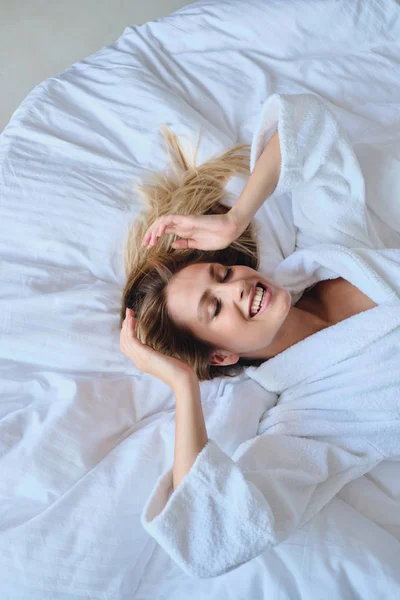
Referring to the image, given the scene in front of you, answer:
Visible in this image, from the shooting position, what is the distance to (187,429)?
1.00m

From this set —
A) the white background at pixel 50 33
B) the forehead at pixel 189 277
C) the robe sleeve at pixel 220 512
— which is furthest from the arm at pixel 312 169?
the white background at pixel 50 33

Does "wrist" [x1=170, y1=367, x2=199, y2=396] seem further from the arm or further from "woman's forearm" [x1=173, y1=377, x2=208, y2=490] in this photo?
the arm

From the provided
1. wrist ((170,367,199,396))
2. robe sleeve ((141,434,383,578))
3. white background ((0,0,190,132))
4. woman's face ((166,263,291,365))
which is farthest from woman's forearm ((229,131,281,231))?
white background ((0,0,190,132))

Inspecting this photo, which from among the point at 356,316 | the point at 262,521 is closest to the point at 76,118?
the point at 356,316

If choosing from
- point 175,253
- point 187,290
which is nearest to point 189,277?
point 187,290

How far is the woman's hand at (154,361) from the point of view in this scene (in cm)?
105

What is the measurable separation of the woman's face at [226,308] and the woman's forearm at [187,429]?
0.15 metres

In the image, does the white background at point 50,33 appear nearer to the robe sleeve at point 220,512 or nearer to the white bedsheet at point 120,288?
the white bedsheet at point 120,288

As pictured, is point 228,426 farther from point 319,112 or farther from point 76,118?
point 76,118

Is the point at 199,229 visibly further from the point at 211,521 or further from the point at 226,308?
the point at 211,521

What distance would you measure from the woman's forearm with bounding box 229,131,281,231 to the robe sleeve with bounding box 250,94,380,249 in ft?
0.08

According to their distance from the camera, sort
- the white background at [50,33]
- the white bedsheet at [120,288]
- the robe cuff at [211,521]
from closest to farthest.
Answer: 1. the robe cuff at [211,521]
2. the white bedsheet at [120,288]
3. the white background at [50,33]

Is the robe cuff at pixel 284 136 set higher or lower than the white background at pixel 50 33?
lower

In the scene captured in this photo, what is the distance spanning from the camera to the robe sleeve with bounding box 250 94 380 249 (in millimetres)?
1184
